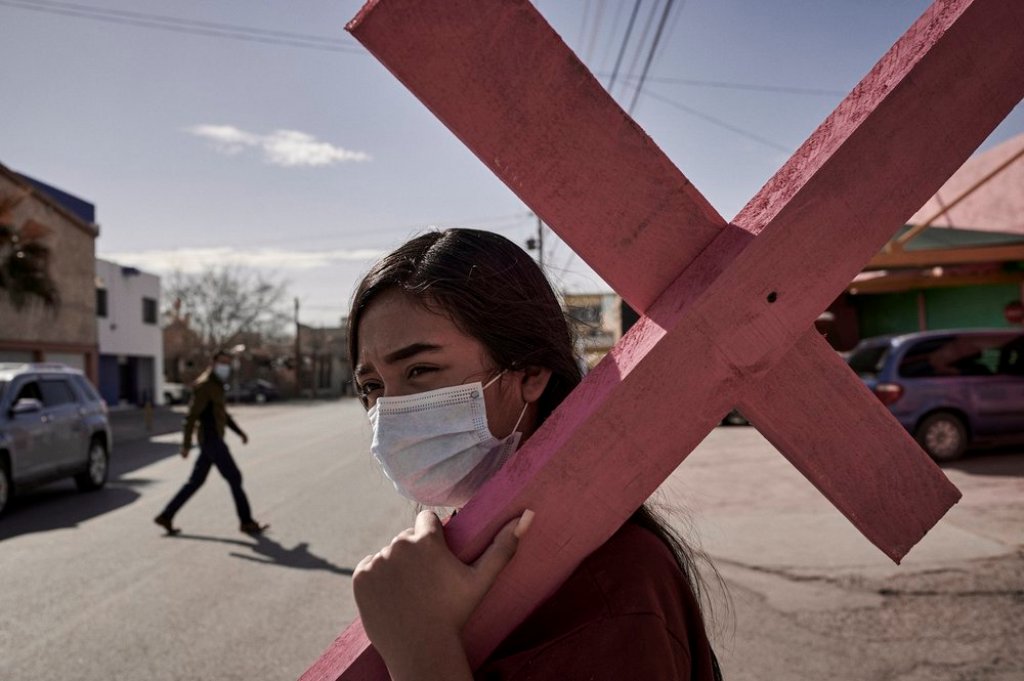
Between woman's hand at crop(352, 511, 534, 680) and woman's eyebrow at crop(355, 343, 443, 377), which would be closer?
woman's hand at crop(352, 511, 534, 680)

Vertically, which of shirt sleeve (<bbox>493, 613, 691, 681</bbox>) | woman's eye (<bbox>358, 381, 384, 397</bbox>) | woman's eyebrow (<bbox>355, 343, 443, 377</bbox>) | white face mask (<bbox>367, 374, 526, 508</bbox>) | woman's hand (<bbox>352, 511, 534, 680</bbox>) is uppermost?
woman's eyebrow (<bbox>355, 343, 443, 377</bbox>)

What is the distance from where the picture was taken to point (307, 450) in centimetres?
1652

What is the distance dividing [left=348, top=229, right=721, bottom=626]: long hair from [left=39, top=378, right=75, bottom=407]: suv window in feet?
36.1

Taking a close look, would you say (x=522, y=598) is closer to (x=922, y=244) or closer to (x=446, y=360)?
(x=446, y=360)

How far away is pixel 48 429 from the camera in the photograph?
9906 mm

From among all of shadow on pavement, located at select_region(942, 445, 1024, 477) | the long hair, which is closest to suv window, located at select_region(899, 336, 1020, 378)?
shadow on pavement, located at select_region(942, 445, 1024, 477)

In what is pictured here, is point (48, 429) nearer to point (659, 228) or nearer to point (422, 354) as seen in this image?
point (422, 354)

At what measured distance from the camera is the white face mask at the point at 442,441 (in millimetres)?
1262

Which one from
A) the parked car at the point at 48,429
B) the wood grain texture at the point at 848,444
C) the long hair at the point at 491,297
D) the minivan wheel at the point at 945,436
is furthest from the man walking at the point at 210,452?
the minivan wheel at the point at 945,436

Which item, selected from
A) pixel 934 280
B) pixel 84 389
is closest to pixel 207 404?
pixel 84 389

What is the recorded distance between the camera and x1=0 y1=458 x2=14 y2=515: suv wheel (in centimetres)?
857

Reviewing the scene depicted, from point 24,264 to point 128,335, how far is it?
679 inches

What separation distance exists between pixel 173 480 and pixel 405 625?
12987 mm

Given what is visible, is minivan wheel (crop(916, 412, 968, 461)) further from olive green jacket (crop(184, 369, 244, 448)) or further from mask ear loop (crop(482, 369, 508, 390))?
mask ear loop (crop(482, 369, 508, 390))
